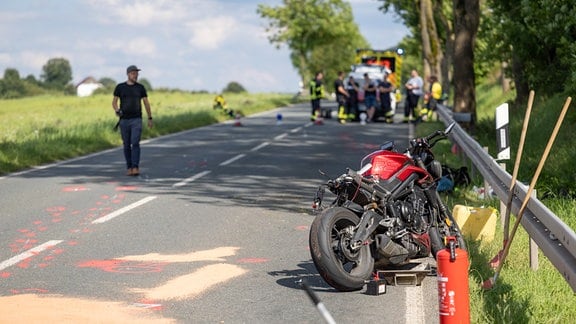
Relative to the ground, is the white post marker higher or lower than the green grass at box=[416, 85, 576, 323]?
higher

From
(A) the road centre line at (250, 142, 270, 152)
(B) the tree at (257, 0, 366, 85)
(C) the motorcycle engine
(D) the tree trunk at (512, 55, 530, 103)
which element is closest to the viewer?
(C) the motorcycle engine

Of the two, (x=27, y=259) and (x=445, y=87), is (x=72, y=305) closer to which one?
(x=27, y=259)

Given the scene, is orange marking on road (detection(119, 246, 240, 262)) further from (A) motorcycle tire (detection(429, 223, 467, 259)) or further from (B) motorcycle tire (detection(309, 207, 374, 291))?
(A) motorcycle tire (detection(429, 223, 467, 259))

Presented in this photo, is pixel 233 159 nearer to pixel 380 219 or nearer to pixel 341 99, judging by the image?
pixel 380 219

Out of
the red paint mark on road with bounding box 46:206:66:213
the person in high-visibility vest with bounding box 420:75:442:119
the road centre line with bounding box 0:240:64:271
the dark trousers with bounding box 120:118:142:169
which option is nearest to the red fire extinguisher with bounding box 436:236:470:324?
the road centre line with bounding box 0:240:64:271

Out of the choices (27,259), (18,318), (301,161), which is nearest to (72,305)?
(18,318)

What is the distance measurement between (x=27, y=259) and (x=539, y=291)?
4.42m

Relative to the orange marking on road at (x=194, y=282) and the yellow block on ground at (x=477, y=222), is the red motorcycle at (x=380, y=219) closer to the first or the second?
the orange marking on road at (x=194, y=282)

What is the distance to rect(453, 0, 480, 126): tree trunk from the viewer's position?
82.0 ft

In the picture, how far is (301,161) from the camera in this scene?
21.0m

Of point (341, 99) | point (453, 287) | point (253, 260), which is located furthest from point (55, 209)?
point (341, 99)

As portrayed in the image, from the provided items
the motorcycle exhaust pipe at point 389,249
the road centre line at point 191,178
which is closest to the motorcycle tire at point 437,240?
the motorcycle exhaust pipe at point 389,249

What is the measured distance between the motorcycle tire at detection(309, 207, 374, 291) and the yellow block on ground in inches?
95.2

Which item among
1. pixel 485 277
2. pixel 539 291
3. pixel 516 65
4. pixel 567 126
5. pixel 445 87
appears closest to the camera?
pixel 539 291
